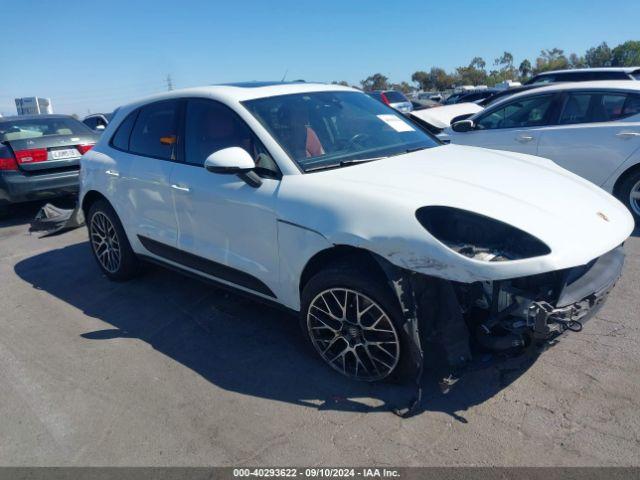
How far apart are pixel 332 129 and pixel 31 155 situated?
19.1 ft

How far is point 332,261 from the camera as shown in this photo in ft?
9.71

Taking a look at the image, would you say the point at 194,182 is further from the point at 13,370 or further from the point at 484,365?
the point at 484,365

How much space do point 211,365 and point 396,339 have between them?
1.34m

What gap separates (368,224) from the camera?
8.78ft

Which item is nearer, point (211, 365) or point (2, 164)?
point (211, 365)

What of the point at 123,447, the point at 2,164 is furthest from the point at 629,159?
the point at 2,164

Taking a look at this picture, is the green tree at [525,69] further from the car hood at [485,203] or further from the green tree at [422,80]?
the car hood at [485,203]

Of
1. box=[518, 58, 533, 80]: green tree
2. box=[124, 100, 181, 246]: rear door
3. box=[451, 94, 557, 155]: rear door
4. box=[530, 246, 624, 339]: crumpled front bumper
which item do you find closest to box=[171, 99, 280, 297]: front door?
box=[124, 100, 181, 246]: rear door

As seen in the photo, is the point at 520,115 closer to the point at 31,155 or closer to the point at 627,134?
the point at 627,134

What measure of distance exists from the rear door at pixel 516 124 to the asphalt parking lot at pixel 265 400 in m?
2.57

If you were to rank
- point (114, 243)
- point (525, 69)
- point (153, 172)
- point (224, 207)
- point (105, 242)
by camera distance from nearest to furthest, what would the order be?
point (224, 207) < point (153, 172) < point (114, 243) < point (105, 242) < point (525, 69)

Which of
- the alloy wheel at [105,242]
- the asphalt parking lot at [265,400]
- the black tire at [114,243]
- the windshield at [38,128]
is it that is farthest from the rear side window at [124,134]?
the windshield at [38,128]

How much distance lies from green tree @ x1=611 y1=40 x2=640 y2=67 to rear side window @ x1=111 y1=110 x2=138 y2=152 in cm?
6610

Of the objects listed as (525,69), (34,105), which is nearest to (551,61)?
(525,69)
